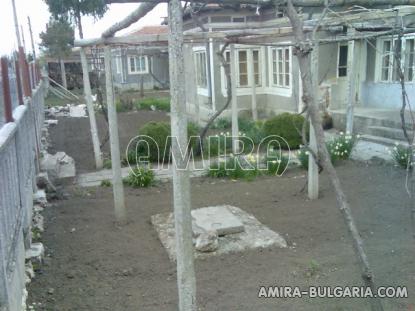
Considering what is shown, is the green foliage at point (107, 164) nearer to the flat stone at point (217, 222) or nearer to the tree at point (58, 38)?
the flat stone at point (217, 222)

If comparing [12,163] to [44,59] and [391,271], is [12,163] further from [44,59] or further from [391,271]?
[44,59]

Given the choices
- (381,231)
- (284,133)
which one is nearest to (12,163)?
(381,231)

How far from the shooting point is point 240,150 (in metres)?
9.23

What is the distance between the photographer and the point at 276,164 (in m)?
7.61

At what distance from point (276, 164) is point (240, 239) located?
10.2 feet

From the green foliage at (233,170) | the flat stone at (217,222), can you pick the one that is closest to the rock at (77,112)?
the green foliage at (233,170)

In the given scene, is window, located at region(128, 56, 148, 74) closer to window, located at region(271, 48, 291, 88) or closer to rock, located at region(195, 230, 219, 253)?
window, located at region(271, 48, 291, 88)

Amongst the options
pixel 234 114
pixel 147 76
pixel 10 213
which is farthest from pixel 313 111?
pixel 147 76

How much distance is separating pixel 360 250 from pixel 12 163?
2.81 metres

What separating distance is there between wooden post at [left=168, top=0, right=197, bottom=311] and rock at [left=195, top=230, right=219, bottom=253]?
1961 millimetres

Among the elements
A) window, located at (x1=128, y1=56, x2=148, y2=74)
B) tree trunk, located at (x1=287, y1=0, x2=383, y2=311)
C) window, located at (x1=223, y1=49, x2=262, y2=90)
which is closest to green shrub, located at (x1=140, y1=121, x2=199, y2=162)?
tree trunk, located at (x1=287, y1=0, x2=383, y2=311)

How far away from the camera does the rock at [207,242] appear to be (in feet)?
14.6

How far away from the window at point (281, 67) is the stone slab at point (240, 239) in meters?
9.36

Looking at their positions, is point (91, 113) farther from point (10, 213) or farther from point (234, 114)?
point (10, 213)
